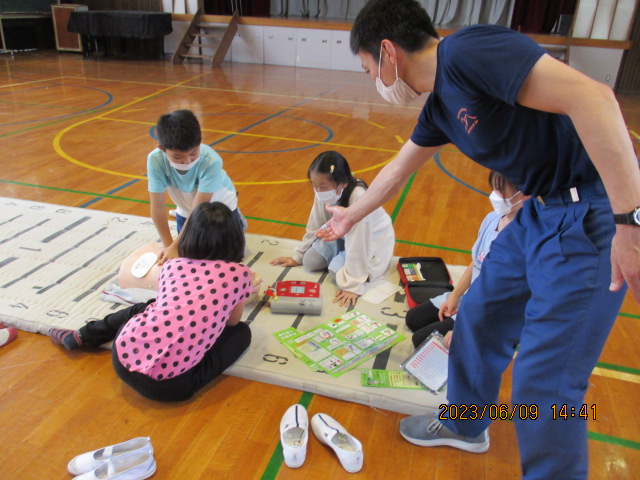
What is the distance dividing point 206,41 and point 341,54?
122 inches

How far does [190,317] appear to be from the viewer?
155 cm

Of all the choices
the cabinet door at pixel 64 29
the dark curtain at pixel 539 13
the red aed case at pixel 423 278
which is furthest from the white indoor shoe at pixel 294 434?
the cabinet door at pixel 64 29

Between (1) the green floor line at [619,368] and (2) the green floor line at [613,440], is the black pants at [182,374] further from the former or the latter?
(1) the green floor line at [619,368]

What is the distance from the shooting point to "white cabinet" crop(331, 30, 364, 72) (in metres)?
10.4

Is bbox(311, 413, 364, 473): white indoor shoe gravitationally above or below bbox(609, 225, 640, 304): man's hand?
below

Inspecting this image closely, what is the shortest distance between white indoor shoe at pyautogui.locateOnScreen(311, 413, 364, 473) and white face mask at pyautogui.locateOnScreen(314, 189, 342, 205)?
3.36 feet

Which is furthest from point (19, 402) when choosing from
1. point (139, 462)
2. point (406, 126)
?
point (406, 126)

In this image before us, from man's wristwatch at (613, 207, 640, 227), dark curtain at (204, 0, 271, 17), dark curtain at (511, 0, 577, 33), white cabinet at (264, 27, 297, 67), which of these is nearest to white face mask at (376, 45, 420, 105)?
man's wristwatch at (613, 207, 640, 227)

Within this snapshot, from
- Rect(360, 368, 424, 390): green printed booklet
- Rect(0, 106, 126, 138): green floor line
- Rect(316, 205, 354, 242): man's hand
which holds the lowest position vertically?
Rect(360, 368, 424, 390): green printed booklet

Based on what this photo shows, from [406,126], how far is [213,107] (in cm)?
253

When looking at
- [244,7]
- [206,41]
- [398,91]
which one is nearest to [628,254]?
[398,91]

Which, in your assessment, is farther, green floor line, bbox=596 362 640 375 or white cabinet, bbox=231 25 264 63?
white cabinet, bbox=231 25 264 63

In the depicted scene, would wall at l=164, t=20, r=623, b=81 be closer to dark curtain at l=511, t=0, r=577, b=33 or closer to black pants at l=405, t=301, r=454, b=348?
dark curtain at l=511, t=0, r=577, b=33

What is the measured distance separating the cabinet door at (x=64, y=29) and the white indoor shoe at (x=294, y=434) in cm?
1184
